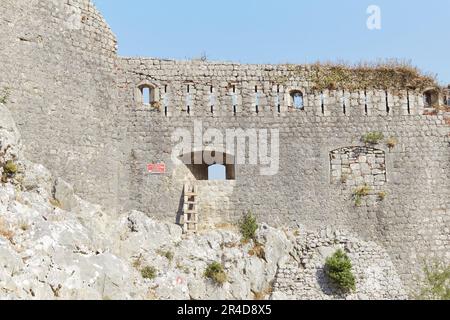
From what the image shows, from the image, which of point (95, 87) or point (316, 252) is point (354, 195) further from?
point (95, 87)

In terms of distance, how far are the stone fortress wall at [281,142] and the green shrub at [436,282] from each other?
1.05 ft

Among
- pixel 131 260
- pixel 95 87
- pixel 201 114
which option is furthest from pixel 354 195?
pixel 95 87

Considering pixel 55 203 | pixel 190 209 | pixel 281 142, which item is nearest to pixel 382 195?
pixel 281 142

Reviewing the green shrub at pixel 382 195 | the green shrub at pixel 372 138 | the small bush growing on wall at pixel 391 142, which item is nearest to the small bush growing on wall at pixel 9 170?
the green shrub at pixel 372 138

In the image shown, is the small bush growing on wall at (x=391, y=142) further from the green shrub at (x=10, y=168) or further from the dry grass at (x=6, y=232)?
the dry grass at (x=6, y=232)

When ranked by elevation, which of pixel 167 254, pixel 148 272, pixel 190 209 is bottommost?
pixel 148 272

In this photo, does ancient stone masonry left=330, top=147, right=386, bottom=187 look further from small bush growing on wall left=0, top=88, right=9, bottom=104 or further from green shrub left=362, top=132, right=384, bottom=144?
small bush growing on wall left=0, top=88, right=9, bottom=104

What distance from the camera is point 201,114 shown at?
1966cm

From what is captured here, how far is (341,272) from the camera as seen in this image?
1828cm

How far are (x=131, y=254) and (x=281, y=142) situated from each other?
545cm

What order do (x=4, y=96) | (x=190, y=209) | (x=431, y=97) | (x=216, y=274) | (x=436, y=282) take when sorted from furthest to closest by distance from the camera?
(x=431, y=97) → (x=190, y=209) → (x=436, y=282) → (x=216, y=274) → (x=4, y=96)

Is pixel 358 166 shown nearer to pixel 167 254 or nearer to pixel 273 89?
pixel 273 89

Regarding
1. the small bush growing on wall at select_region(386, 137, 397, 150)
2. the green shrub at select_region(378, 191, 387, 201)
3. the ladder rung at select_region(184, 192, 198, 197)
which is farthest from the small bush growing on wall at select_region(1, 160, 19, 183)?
the small bush growing on wall at select_region(386, 137, 397, 150)
